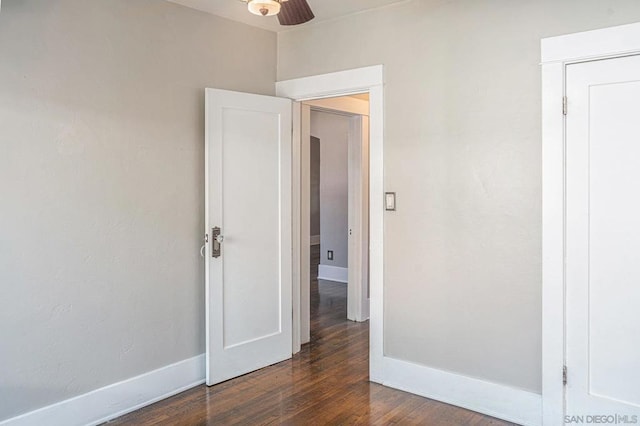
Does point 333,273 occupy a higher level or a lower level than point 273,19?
lower

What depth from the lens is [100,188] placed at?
110 inches

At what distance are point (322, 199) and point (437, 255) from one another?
419 centimetres

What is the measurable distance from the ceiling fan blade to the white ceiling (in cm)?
92

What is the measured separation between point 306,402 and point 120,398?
113cm

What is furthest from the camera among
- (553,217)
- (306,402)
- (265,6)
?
(306,402)

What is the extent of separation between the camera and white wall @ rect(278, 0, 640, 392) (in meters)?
2.70

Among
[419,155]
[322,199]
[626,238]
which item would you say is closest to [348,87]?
[419,155]

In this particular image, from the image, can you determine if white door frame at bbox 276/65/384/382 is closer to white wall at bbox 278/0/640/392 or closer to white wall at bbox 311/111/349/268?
white wall at bbox 278/0/640/392

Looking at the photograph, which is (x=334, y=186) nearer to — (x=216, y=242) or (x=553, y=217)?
(x=216, y=242)

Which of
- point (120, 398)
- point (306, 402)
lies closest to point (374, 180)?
point (306, 402)

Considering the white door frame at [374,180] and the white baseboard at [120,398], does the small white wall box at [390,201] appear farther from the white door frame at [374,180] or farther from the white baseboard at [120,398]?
the white baseboard at [120,398]

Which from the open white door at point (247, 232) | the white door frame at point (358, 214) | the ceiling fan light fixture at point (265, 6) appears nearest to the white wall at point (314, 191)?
the white door frame at point (358, 214)

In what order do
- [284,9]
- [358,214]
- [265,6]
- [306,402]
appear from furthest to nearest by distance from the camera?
1. [358,214]
2. [306,402]
3. [284,9]
4. [265,6]

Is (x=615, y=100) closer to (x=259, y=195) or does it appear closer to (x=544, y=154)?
(x=544, y=154)
